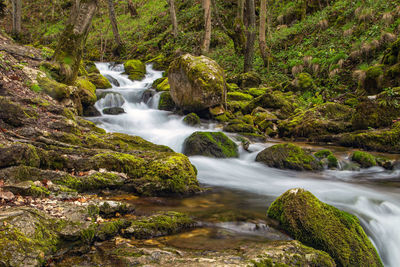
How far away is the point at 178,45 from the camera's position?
75.1 feet

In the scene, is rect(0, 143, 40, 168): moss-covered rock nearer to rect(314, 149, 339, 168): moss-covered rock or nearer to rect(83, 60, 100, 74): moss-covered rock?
rect(314, 149, 339, 168): moss-covered rock

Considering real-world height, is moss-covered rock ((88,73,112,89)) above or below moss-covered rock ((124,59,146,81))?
below

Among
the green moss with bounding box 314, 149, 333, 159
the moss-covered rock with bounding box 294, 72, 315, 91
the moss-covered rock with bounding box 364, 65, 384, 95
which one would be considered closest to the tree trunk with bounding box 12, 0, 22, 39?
the moss-covered rock with bounding box 294, 72, 315, 91

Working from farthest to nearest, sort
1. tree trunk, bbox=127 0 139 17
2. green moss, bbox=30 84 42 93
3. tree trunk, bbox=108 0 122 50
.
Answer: tree trunk, bbox=127 0 139 17, tree trunk, bbox=108 0 122 50, green moss, bbox=30 84 42 93

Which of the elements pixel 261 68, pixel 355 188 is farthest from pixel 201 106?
pixel 261 68

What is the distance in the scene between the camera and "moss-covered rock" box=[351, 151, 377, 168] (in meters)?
7.55

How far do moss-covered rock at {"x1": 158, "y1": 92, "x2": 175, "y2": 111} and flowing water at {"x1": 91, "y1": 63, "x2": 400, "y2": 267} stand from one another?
3.81ft

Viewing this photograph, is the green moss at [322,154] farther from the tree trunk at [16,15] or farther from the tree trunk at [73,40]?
the tree trunk at [16,15]

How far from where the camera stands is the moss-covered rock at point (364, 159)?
755cm

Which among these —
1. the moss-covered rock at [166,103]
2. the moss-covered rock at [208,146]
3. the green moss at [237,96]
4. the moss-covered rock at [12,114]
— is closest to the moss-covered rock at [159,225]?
the moss-covered rock at [12,114]

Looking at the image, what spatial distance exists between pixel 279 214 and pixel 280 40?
19256 mm

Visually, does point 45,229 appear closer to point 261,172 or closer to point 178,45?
point 261,172

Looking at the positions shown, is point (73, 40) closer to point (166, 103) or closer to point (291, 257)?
point (166, 103)

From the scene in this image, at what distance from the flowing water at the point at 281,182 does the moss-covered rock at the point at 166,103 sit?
3.81ft
